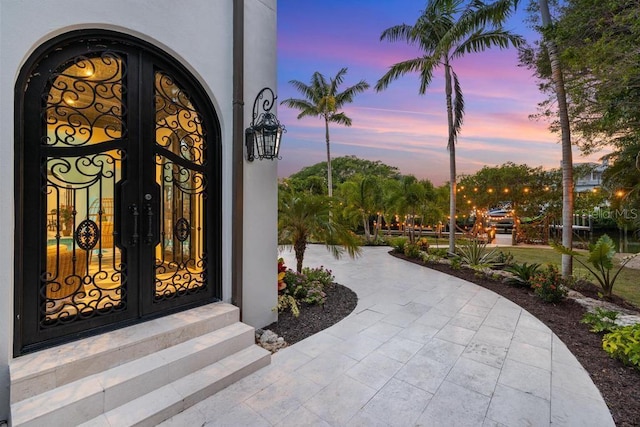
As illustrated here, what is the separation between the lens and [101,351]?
2.34 m

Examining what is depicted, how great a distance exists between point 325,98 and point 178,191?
51.3ft

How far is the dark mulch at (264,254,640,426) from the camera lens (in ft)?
8.37

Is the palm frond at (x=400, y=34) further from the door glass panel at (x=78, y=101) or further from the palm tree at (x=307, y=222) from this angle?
the door glass panel at (x=78, y=101)

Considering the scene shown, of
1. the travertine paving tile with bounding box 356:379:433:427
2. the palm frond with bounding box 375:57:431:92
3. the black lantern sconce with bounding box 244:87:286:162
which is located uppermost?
the palm frond with bounding box 375:57:431:92

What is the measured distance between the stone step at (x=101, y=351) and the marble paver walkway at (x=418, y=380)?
2.44 feet

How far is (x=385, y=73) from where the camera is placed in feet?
34.1

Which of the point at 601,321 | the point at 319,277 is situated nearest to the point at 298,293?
the point at 319,277

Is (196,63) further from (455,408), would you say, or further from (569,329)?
(569,329)

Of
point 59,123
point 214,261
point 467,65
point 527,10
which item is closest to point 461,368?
point 214,261

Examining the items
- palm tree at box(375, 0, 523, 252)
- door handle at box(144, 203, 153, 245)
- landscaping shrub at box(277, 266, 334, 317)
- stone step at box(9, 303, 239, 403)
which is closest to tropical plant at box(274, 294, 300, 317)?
landscaping shrub at box(277, 266, 334, 317)

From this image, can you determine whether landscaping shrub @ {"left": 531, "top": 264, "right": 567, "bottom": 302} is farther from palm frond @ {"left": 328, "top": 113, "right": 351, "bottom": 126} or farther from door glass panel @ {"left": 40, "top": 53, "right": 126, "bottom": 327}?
palm frond @ {"left": 328, "top": 113, "right": 351, "bottom": 126}

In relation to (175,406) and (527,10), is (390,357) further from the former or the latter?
(527,10)

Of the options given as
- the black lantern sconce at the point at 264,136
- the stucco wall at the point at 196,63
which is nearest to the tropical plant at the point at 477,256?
the stucco wall at the point at 196,63

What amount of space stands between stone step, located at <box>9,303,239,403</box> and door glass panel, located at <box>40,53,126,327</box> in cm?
31
